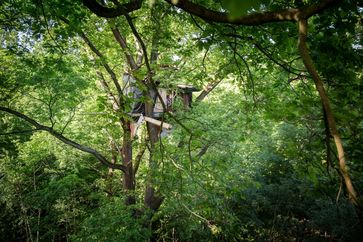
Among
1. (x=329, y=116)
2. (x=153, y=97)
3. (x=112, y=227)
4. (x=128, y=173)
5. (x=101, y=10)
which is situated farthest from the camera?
(x=153, y=97)

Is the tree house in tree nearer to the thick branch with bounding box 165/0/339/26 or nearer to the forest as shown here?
the forest

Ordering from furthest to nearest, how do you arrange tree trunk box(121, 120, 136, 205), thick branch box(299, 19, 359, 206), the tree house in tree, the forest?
tree trunk box(121, 120, 136, 205) → the tree house in tree → the forest → thick branch box(299, 19, 359, 206)

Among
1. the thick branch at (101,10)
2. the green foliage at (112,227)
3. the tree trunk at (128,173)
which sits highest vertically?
the thick branch at (101,10)

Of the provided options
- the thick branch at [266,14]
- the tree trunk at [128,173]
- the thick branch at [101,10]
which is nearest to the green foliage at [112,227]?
the tree trunk at [128,173]

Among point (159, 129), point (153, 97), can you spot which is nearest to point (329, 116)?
point (159, 129)

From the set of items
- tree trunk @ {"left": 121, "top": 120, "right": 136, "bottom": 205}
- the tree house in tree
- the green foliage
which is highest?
the tree house in tree

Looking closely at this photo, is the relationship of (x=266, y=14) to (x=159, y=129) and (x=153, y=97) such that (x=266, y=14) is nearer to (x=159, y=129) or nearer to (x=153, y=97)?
(x=159, y=129)

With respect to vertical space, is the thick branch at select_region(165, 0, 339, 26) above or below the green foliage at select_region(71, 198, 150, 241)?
above

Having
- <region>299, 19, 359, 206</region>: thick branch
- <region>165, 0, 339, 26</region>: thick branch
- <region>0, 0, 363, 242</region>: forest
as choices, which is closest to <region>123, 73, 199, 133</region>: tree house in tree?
<region>0, 0, 363, 242</region>: forest

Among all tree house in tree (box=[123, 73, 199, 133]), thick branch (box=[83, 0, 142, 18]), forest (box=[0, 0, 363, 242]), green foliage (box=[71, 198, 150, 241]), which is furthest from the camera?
green foliage (box=[71, 198, 150, 241])

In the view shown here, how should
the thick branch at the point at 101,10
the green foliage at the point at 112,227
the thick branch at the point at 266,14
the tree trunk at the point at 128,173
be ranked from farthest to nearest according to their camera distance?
1. the tree trunk at the point at 128,173
2. the green foliage at the point at 112,227
3. the thick branch at the point at 101,10
4. the thick branch at the point at 266,14

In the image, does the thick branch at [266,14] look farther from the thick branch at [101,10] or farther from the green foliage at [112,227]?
the green foliage at [112,227]

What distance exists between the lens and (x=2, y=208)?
9477mm

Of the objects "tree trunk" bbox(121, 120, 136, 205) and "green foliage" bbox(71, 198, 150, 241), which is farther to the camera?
"tree trunk" bbox(121, 120, 136, 205)
